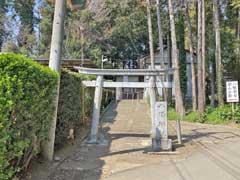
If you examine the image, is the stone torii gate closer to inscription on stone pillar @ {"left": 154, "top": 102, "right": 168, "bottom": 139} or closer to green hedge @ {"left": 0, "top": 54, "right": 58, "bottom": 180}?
inscription on stone pillar @ {"left": 154, "top": 102, "right": 168, "bottom": 139}

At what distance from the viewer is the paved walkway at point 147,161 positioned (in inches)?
242

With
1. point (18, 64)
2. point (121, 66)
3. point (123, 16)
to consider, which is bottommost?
point (18, 64)

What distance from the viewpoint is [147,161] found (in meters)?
7.49

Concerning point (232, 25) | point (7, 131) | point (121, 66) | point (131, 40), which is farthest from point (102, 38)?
point (7, 131)

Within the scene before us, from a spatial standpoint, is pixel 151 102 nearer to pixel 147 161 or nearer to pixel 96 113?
pixel 96 113

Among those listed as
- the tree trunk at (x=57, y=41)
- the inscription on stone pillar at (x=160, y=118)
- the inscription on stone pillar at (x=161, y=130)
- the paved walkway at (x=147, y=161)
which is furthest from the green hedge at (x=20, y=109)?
the inscription on stone pillar at (x=160, y=118)

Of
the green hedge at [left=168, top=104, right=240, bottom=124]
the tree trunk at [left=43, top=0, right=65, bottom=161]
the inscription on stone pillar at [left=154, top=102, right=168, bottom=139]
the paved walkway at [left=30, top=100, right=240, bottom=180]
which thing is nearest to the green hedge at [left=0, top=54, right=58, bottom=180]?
the paved walkway at [left=30, top=100, right=240, bottom=180]

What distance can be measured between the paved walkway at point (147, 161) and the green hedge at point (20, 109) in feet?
3.14

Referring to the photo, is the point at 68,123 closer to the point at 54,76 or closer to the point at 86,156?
the point at 86,156

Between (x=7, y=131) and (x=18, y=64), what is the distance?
957mm

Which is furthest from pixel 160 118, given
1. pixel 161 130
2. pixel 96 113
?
pixel 96 113

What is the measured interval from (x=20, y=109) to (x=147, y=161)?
3752 mm

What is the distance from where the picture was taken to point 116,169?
6.65 metres

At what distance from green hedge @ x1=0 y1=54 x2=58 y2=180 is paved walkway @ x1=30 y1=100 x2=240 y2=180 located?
37.6 inches
